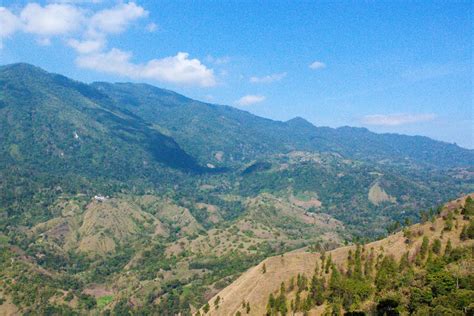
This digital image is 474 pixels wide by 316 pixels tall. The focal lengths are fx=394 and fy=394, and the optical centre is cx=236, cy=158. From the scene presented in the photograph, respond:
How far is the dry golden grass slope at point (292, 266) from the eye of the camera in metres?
133

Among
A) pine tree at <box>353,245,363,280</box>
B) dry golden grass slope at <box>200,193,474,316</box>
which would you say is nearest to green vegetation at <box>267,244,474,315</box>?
pine tree at <box>353,245,363,280</box>

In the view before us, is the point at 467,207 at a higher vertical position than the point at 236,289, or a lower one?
higher

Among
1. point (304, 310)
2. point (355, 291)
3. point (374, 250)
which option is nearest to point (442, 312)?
point (355, 291)

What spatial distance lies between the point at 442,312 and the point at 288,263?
3164 inches

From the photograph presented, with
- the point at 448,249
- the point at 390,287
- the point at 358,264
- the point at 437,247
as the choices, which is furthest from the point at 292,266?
the point at 448,249

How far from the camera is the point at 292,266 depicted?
158m

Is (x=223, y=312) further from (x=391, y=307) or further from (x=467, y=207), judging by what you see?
(x=467, y=207)

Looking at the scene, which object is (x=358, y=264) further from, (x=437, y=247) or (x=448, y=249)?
(x=448, y=249)

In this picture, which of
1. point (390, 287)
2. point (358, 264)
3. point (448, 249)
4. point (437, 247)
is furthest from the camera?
point (358, 264)

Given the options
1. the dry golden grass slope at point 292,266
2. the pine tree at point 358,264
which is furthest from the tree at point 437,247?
the pine tree at point 358,264

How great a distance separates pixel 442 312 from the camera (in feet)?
281

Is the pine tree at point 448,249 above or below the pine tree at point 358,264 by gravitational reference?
above

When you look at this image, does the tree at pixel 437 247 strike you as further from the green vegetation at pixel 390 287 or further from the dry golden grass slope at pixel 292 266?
the dry golden grass slope at pixel 292 266

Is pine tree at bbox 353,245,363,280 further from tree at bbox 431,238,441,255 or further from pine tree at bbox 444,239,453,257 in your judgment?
pine tree at bbox 444,239,453,257
